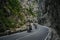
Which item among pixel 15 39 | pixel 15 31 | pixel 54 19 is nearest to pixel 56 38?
pixel 54 19

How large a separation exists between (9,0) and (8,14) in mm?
6711

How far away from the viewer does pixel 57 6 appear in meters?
12.1

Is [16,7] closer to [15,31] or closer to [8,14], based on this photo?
[8,14]

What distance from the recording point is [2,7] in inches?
1702

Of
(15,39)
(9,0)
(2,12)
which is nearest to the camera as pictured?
(15,39)

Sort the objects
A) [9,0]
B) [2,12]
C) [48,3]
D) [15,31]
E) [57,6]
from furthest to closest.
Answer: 1. [9,0]
2. [2,12]
3. [15,31]
4. [48,3]
5. [57,6]

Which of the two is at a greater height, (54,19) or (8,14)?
(54,19)

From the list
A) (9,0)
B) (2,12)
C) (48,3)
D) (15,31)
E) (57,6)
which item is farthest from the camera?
(9,0)

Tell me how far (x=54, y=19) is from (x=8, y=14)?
30605 millimetres

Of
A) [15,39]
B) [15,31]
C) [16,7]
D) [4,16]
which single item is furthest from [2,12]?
[15,39]

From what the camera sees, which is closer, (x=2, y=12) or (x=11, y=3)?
(x=2, y=12)

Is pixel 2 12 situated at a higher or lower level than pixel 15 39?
higher

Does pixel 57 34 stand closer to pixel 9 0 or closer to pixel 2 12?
pixel 2 12

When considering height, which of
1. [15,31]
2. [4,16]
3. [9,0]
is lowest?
[15,31]
